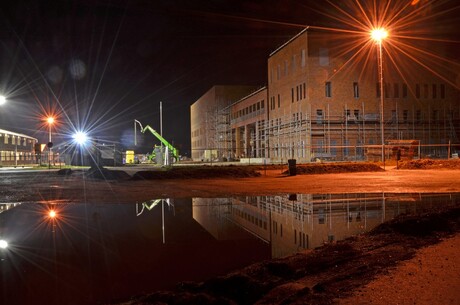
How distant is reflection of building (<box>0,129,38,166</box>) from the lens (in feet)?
239

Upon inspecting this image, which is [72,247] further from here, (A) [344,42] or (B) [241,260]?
(A) [344,42]

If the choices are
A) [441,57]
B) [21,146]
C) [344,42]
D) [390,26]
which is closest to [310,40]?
[344,42]

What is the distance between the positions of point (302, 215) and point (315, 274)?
19.0 ft

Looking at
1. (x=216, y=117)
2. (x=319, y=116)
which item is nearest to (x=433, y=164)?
(x=319, y=116)

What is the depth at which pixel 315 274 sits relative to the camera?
19.8 feet

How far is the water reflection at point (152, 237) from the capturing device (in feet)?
20.5

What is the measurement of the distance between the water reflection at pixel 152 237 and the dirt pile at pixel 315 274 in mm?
649

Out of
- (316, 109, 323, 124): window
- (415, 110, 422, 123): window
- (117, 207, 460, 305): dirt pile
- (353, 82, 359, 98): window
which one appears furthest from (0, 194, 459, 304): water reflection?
(415, 110, 422, 123): window

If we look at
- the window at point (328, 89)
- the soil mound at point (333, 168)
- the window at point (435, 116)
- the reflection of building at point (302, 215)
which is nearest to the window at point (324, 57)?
the window at point (328, 89)

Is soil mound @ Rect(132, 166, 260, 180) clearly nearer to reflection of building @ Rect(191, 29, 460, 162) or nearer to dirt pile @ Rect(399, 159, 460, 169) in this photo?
dirt pile @ Rect(399, 159, 460, 169)

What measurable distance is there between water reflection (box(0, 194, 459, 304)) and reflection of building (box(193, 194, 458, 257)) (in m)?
0.02

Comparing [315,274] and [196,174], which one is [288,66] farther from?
[315,274]

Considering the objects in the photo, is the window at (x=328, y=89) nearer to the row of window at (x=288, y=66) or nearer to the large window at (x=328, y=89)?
the large window at (x=328, y=89)

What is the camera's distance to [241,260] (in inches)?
286
